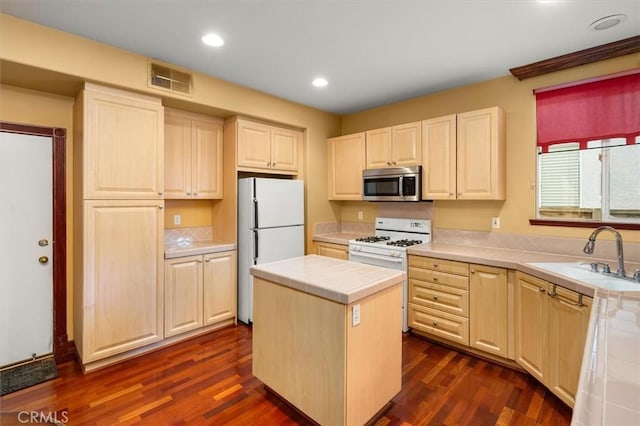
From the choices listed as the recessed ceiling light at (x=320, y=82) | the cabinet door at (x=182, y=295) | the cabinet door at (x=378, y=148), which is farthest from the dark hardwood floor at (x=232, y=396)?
the recessed ceiling light at (x=320, y=82)

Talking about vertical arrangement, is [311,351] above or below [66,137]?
below

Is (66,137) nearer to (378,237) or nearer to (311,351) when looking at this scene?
(311,351)

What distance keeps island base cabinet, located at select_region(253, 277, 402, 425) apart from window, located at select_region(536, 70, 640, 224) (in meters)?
1.97

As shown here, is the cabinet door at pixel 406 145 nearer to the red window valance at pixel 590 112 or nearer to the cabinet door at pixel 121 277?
the red window valance at pixel 590 112

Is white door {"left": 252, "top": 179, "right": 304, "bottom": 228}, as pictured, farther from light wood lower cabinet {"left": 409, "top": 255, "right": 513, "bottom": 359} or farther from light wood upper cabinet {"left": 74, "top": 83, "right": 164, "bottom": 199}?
light wood lower cabinet {"left": 409, "top": 255, "right": 513, "bottom": 359}

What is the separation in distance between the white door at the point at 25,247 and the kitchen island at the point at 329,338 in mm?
1968

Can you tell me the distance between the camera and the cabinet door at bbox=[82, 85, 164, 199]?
2510mm

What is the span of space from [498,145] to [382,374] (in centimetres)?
233

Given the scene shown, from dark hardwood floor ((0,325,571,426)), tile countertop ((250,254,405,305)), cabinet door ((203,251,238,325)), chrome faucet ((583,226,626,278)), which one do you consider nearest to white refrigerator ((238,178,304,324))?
cabinet door ((203,251,238,325))

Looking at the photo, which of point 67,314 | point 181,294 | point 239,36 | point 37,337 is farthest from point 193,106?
point 37,337

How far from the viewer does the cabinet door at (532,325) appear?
2.23 metres

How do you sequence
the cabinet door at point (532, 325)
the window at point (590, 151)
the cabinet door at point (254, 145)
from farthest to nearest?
the cabinet door at point (254, 145) < the window at point (590, 151) < the cabinet door at point (532, 325)

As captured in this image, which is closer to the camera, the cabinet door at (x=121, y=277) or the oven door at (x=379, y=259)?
the cabinet door at (x=121, y=277)

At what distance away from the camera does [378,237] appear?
3.95 meters
